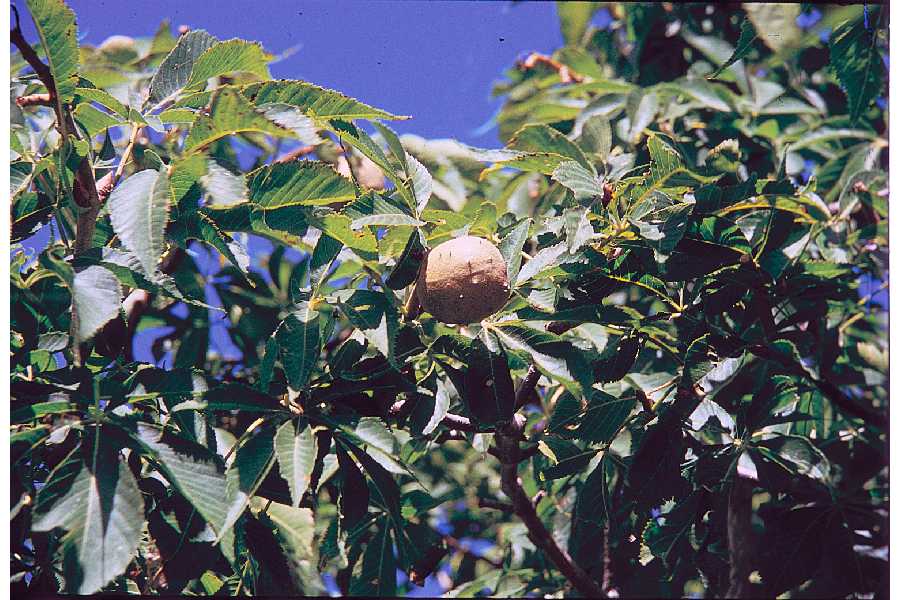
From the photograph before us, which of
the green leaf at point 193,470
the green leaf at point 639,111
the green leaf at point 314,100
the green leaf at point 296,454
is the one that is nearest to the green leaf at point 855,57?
the green leaf at point 639,111

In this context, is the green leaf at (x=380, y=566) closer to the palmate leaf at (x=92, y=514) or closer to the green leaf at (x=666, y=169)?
the palmate leaf at (x=92, y=514)

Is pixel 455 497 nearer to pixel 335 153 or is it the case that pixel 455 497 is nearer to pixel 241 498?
pixel 335 153

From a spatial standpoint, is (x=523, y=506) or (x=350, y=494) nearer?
(x=350, y=494)

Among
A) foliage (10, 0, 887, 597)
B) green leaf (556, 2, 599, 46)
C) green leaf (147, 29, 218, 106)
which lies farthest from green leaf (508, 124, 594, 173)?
green leaf (556, 2, 599, 46)

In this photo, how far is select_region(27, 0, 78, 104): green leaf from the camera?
0.99m

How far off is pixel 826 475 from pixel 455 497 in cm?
89

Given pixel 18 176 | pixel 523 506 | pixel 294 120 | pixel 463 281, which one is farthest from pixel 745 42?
pixel 18 176

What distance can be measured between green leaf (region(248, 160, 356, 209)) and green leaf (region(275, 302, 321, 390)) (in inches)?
5.4

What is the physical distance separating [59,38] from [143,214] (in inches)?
9.6

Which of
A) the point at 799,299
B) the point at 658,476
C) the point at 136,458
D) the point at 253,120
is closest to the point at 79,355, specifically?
the point at 136,458

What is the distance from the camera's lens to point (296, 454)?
39.2 inches

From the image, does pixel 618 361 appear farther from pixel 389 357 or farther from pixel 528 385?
pixel 389 357

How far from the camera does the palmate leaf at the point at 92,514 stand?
84 centimetres

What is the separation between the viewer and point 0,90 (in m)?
1.09
